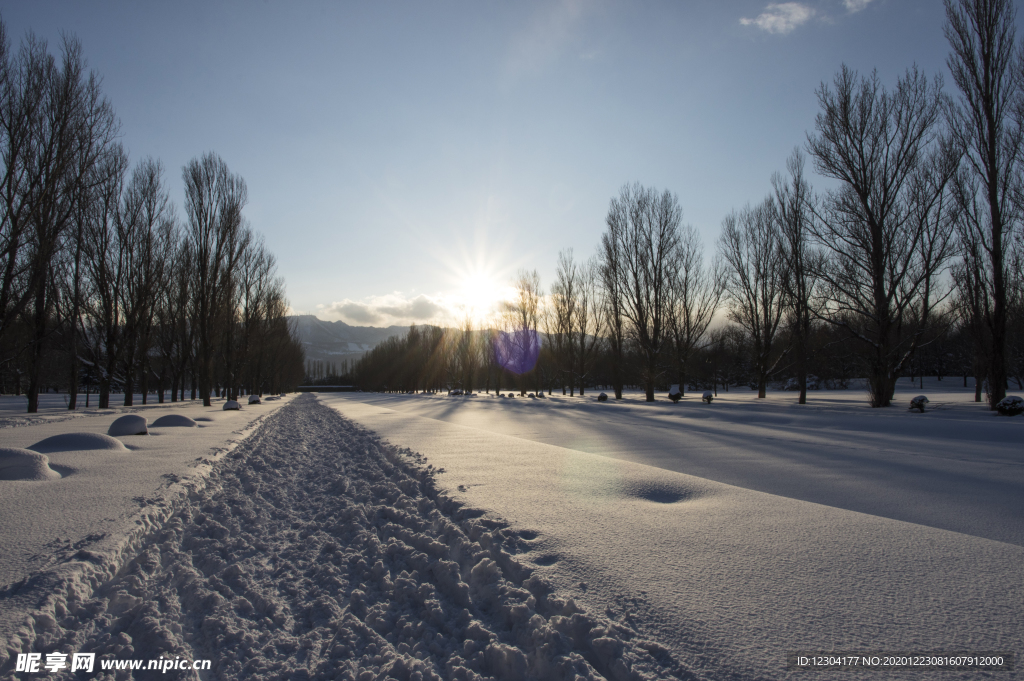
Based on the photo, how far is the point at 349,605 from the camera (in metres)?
3.05

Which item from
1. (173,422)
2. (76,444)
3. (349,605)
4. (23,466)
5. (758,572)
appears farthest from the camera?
(173,422)

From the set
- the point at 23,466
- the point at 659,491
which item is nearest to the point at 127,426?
the point at 23,466

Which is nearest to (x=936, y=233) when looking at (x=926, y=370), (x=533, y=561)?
(x=533, y=561)

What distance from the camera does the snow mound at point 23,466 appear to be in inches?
224

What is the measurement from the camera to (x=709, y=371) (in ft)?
219

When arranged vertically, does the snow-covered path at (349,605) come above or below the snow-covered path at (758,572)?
below

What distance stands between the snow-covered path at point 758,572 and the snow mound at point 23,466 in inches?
217

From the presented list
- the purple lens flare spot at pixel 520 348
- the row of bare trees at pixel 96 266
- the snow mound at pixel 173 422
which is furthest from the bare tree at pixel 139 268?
the purple lens flare spot at pixel 520 348

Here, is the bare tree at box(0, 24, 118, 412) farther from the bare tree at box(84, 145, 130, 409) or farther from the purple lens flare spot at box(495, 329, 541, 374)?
Answer: the purple lens flare spot at box(495, 329, 541, 374)

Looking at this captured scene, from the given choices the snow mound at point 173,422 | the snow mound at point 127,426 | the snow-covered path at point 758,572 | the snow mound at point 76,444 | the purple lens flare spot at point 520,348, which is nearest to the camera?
the snow-covered path at point 758,572

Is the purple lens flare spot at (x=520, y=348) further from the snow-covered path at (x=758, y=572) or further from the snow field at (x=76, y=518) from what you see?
the snow-covered path at (x=758, y=572)

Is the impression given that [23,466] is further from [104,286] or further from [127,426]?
[104,286]

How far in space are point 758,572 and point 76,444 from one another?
10.3m

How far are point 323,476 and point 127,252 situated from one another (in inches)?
1002
